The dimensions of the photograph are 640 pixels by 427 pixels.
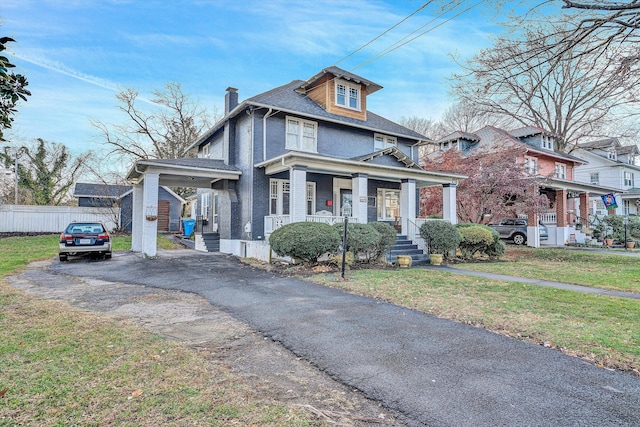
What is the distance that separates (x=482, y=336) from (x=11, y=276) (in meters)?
11.7

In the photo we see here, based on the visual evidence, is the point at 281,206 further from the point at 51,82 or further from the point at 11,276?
the point at 51,82

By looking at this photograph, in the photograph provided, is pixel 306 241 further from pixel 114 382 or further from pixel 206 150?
pixel 206 150

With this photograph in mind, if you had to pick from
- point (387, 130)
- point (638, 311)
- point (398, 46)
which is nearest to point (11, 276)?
point (398, 46)

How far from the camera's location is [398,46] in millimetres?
11430

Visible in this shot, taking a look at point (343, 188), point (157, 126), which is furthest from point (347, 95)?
point (157, 126)

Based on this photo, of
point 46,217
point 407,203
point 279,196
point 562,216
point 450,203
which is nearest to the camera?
point 407,203

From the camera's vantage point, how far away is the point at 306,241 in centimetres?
1066

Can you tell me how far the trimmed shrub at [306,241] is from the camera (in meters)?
10.7

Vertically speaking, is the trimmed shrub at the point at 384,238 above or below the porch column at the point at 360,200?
below

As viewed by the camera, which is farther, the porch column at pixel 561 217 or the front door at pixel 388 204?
the porch column at pixel 561 217

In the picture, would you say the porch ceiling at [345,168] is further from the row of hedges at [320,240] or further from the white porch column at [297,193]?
the row of hedges at [320,240]

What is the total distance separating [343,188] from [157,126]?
21.9m

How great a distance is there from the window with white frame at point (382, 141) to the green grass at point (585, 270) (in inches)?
312

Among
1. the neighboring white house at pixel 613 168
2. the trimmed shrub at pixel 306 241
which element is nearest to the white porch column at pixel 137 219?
the trimmed shrub at pixel 306 241
